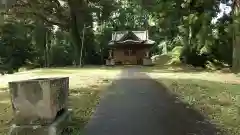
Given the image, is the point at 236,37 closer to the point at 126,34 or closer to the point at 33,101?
the point at 33,101

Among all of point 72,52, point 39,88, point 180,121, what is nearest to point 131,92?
point 180,121

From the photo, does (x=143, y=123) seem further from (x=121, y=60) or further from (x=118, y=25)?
(x=118, y=25)

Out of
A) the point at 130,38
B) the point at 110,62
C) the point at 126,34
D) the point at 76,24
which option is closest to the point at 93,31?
the point at 126,34

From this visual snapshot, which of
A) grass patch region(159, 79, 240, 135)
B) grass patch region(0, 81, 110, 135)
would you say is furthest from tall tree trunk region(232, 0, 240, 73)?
grass patch region(0, 81, 110, 135)

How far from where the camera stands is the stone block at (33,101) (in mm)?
6637

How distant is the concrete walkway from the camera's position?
297 inches

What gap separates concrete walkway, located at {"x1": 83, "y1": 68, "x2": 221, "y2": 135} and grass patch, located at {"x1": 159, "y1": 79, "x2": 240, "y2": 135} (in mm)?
336

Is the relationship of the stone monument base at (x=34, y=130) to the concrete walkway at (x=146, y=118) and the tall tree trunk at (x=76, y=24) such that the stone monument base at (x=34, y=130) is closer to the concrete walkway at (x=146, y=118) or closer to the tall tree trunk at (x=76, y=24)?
the concrete walkway at (x=146, y=118)

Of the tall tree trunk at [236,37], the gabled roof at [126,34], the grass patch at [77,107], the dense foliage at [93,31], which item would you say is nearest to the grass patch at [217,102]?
the grass patch at [77,107]

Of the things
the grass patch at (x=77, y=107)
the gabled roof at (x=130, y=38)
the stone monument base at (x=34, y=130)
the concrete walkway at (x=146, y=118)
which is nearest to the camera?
the stone monument base at (x=34, y=130)

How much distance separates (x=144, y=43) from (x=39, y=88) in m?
37.8

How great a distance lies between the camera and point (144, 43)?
145ft

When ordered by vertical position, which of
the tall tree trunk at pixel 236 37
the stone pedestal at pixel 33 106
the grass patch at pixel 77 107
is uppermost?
the tall tree trunk at pixel 236 37

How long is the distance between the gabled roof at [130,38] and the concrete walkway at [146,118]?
3186cm
